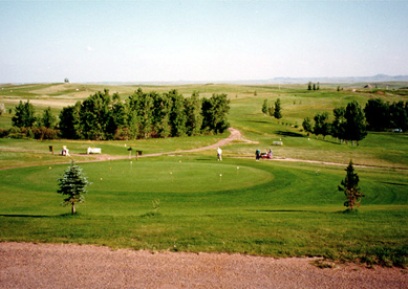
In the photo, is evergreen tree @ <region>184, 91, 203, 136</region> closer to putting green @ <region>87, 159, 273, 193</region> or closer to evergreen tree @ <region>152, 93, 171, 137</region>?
evergreen tree @ <region>152, 93, 171, 137</region>

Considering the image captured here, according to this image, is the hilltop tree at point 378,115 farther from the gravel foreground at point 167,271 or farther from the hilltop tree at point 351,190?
the gravel foreground at point 167,271

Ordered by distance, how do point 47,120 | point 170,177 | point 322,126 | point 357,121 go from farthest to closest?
point 322,126 < point 357,121 < point 47,120 < point 170,177

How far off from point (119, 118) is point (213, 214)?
60636 mm

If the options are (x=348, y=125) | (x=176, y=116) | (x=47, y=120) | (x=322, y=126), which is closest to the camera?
(x=47, y=120)

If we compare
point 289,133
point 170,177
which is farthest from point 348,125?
point 170,177

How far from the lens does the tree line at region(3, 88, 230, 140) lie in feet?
254

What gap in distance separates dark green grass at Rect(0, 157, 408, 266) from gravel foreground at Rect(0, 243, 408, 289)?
2.81 ft

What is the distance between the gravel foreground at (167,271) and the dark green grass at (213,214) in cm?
86

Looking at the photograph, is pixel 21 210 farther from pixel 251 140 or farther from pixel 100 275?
pixel 251 140

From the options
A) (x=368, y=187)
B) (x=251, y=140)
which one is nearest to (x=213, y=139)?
(x=251, y=140)

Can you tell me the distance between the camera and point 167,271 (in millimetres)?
13133

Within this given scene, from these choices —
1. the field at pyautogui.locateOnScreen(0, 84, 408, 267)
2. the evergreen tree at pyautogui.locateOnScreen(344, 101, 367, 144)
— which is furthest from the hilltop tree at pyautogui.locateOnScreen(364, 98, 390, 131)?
the field at pyautogui.locateOnScreen(0, 84, 408, 267)

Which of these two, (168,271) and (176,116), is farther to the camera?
(176,116)

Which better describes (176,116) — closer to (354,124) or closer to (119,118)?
(119,118)
